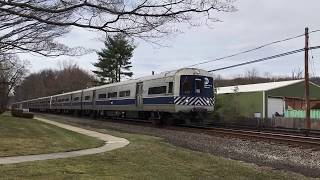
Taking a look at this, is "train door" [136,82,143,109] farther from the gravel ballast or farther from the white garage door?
the white garage door

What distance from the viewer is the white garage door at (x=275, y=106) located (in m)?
62.9

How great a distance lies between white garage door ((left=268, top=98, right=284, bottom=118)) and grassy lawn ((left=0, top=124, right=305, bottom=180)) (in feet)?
161

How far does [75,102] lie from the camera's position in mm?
59688

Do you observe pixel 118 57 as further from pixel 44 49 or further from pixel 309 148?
pixel 309 148

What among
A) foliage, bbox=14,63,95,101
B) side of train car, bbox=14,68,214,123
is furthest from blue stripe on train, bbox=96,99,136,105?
foliage, bbox=14,63,95,101

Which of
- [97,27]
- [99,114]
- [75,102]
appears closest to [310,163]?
[97,27]

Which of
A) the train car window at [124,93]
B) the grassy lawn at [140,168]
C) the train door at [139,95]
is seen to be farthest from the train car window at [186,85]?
the grassy lawn at [140,168]

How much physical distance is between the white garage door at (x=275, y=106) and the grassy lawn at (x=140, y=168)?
49.0m

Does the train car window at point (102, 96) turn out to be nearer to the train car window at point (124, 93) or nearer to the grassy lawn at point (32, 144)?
the train car window at point (124, 93)

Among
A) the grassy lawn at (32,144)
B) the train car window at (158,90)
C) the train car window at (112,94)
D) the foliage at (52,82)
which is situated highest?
the foliage at (52,82)

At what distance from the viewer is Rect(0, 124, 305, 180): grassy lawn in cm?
1045

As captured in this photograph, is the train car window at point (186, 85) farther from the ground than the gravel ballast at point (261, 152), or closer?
farther from the ground

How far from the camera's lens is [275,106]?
64.1m

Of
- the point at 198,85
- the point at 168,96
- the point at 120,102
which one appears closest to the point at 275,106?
the point at 120,102
